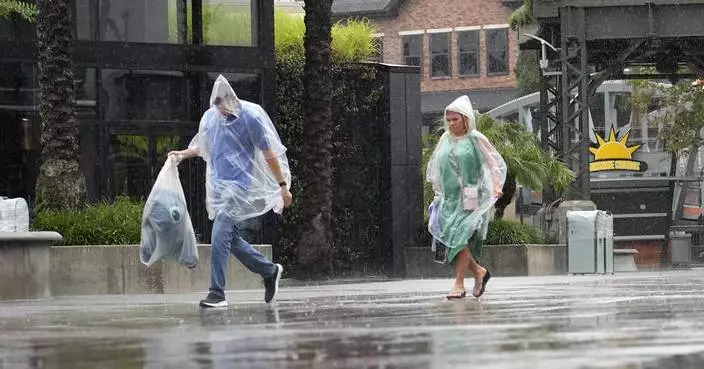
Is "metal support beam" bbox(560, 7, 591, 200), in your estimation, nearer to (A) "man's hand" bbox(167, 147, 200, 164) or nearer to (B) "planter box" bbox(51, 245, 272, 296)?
(B) "planter box" bbox(51, 245, 272, 296)

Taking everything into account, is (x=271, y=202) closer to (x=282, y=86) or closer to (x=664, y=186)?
(x=282, y=86)

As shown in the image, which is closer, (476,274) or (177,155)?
(177,155)

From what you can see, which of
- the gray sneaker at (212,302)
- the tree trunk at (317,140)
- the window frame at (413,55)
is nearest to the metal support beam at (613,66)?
the tree trunk at (317,140)

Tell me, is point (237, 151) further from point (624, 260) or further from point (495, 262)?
point (624, 260)

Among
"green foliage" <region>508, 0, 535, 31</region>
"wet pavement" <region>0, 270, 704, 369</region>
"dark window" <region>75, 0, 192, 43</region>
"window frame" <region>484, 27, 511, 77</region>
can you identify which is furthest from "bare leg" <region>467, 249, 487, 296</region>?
"window frame" <region>484, 27, 511, 77</region>

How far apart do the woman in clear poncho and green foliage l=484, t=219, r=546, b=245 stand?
Answer: 13287 mm

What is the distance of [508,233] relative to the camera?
2714 cm

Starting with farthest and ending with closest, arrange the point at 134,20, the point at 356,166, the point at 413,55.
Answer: the point at 413,55
the point at 356,166
the point at 134,20

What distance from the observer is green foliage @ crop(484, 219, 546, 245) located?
1063 inches

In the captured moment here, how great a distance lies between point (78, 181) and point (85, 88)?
5.44 meters

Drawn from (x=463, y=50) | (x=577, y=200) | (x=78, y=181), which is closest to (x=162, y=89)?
(x=78, y=181)

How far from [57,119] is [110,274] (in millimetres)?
2529

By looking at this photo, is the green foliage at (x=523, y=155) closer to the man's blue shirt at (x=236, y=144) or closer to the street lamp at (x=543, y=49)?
the street lamp at (x=543, y=49)

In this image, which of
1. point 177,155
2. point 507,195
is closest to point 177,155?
point 177,155
